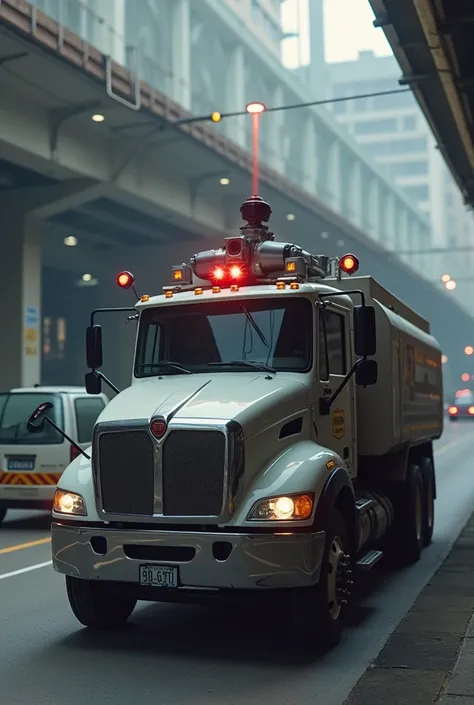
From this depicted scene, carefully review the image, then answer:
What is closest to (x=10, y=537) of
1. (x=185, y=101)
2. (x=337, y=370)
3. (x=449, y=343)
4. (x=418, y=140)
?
(x=337, y=370)

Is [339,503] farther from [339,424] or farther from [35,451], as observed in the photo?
[35,451]

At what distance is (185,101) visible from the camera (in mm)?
34094

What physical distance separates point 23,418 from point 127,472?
7875 mm

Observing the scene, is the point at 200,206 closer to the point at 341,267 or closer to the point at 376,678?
the point at 341,267

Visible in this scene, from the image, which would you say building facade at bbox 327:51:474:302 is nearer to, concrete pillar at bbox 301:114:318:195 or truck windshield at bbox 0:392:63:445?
concrete pillar at bbox 301:114:318:195

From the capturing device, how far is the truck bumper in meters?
6.47

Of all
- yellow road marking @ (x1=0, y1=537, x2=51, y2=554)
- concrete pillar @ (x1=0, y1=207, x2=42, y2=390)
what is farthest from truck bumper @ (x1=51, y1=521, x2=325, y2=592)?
concrete pillar @ (x1=0, y1=207, x2=42, y2=390)

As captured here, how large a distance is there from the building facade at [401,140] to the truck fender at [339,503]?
127 metres

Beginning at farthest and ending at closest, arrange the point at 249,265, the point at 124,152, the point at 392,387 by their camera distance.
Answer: the point at 124,152, the point at 392,387, the point at 249,265

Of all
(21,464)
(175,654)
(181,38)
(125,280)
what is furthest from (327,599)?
(181,38)

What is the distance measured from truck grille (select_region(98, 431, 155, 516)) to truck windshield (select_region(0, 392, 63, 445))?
23.8ft

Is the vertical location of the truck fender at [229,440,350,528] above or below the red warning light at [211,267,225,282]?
below

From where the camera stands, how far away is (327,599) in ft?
22.5

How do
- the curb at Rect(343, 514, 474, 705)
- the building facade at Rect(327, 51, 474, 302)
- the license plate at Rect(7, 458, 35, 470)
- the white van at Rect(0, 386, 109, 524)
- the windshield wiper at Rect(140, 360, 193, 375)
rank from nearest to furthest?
the curb at Rect(343, 514, 474, 705)
the windshield wiper at Rect(140, 360, 193, 375)
the white van at Rect(0, 386, 109, 524)
the license plate at Rect(7, 458, 35, 470)
the building facade at Rect(327, 51, 474, 302)
